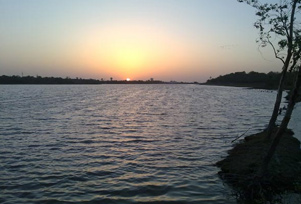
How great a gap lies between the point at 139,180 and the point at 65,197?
143 inches

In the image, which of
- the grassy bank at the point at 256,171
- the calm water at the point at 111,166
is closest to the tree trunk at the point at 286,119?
the grassy bank at the point at 256,171

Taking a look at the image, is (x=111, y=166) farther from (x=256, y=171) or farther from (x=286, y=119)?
(x=286, y=119)

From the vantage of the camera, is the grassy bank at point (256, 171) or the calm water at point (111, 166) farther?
the calm water at point (111, 166)

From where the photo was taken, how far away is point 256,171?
41.7 feet

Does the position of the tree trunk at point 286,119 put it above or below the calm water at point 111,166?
above

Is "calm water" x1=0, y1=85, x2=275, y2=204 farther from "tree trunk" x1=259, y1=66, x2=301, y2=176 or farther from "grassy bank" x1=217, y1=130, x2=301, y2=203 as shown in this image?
"tree trunk" x1=259, y1=66, x2=301, y2=176

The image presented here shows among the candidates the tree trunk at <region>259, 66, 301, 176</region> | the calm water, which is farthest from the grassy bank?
the calm water

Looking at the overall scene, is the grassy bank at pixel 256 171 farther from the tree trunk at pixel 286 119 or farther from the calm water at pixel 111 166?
the calm water at pixel 111 166

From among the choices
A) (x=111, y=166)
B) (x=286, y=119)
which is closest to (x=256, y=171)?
(x=286, y=119)

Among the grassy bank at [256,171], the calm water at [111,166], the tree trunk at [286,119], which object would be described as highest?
the tree trunk at [286,119]

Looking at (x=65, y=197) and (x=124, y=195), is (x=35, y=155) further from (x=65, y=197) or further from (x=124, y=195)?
(x=124, y=195)

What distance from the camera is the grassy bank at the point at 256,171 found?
11.1 meters

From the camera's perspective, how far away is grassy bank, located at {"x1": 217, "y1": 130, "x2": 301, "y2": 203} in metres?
11.1

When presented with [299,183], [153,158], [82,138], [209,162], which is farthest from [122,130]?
[299,183]
